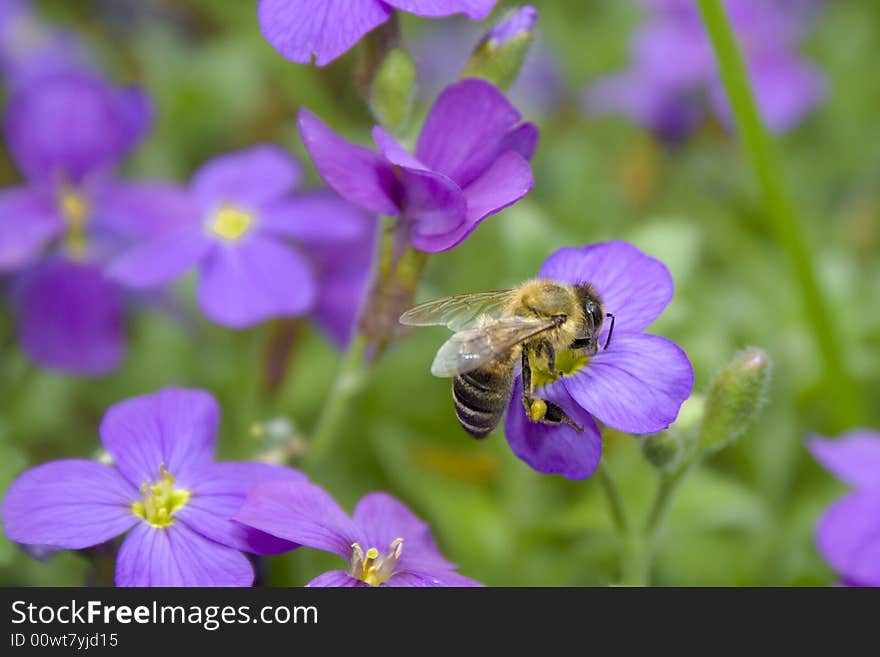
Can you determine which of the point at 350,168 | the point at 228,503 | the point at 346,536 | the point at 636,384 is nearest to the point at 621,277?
A: the point at 636,384

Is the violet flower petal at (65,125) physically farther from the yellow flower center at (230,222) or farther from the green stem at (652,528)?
the green stem at (652,528)

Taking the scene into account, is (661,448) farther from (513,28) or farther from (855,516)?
(513,28)

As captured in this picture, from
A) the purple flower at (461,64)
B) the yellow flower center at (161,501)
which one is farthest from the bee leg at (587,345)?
the purple flower at (461,64)

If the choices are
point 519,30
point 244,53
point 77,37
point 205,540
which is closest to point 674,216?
point 244,53

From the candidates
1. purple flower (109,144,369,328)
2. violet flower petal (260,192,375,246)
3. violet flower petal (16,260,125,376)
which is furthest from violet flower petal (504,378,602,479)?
violet flower petal (16,260,125,376)

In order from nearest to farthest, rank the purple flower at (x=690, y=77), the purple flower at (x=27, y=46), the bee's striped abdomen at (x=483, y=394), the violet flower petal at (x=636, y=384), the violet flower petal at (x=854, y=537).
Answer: the violet flower petal at (x=636, y=384), the bee's striped abdomen at (x=483, y=394), the violet flower petal at (x=854, y=537), the purple flower at (x=27, y=46), the purple flower at (x=690, y=77)

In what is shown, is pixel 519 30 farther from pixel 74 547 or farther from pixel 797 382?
pixel 797 382

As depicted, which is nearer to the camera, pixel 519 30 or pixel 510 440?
pixel 510 440
